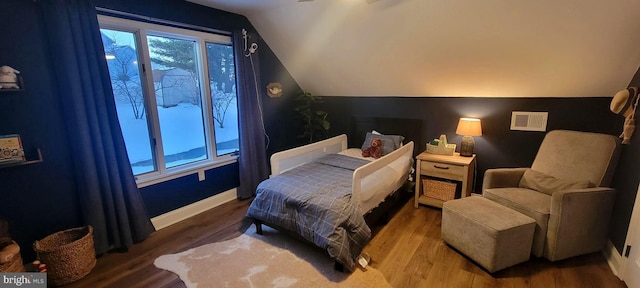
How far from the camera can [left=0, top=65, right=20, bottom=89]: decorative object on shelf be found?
5.78 ft

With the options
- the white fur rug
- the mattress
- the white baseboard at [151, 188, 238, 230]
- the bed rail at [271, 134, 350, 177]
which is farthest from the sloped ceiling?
the white fur rug

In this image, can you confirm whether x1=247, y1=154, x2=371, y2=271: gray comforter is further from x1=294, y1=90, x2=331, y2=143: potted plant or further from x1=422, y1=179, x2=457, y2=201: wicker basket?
x1=294, y1=90, x2=331, y2=143: potted plant

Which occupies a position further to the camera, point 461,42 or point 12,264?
point 461,42

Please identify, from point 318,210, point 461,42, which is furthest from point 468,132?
point 318,210

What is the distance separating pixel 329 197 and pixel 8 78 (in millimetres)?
2286

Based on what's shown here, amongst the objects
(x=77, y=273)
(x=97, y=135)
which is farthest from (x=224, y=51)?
(x=77, y=273)

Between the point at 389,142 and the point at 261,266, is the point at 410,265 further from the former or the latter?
the point at 389,142

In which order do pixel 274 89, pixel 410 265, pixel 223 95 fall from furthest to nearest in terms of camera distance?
pixel 274 89, pixel 223 95, pixel 410 265

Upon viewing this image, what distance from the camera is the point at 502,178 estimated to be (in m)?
2.47

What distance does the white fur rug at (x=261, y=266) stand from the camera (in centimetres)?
192

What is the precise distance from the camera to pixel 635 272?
1.72 m

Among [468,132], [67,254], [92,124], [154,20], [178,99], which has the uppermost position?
[154,20]

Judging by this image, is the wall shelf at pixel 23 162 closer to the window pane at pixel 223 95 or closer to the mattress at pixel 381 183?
the window pane at pixel 223 95

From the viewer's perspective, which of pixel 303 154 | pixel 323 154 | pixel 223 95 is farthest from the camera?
pixel 323 154
